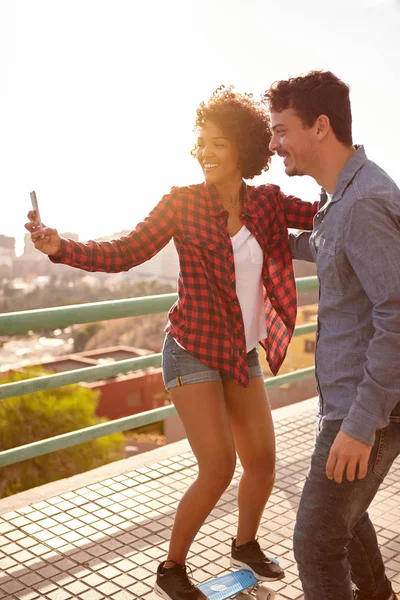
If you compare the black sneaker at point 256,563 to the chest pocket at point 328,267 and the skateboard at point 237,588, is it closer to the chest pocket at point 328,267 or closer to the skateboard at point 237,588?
the skateboard at point 237,588

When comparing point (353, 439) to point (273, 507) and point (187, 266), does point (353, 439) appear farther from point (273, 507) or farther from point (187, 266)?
point (273, 507)

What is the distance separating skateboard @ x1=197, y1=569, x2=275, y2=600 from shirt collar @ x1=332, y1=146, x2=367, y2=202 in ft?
5.24

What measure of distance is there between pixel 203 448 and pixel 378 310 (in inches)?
40.7

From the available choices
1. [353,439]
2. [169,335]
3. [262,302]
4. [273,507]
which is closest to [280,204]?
[262,302]

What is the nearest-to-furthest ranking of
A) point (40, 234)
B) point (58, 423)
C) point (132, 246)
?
point (40, 234)
point (132, 246)
point (58, 423)

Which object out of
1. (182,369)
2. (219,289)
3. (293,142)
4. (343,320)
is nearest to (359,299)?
(343,320)

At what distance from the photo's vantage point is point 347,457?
Answer: 1950 mm

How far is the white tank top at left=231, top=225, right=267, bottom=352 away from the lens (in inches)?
108

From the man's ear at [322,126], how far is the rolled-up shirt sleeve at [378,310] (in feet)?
0.93

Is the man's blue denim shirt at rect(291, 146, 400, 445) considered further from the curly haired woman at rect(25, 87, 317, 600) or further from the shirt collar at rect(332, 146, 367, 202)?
the curly haired woman at rect(25, 87, 317, 600)

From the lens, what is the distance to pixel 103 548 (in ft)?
11.2

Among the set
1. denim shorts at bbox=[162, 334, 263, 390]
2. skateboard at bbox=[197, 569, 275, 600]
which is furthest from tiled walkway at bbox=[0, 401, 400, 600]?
denim shorts at bbox=[162, 334, 263, 390]

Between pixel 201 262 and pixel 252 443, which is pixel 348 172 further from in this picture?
pixel 252 443

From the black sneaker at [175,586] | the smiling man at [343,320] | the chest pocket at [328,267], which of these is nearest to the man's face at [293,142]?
the smiling man at [343,320]
